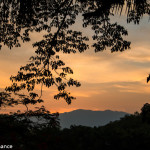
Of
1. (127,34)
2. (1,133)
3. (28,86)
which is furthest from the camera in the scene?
(127,34)

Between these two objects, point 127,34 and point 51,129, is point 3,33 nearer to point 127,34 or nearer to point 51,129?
point 127,34

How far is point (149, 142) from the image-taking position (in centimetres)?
657

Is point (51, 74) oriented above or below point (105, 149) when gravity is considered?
above

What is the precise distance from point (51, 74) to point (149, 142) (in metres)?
8.60

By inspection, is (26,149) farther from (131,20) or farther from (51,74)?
(131,20)

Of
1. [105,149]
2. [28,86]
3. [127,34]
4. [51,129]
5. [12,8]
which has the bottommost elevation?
[105,149]

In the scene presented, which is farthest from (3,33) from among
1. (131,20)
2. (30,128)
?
(30,128)

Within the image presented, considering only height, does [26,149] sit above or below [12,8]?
below

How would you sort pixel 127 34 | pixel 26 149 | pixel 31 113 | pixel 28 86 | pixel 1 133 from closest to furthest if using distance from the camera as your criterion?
1. pixel 26 149
2. pixel 1 133
3. pixel 31 113
4. pixel 28 86
5. pixel 127 34

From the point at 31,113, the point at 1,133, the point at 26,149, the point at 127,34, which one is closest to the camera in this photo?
the point at 26,149

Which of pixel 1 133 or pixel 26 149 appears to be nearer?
pixel 26 149

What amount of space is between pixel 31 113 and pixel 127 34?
8338 millimetres

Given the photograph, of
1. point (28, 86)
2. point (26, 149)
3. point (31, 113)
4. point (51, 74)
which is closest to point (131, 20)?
point (51, 74)

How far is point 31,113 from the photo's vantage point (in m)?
9.45
